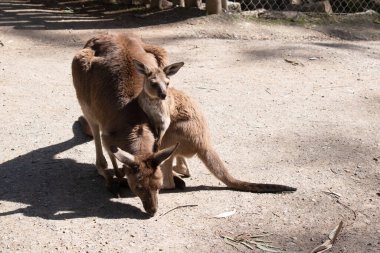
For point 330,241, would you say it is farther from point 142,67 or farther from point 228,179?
point 142,67

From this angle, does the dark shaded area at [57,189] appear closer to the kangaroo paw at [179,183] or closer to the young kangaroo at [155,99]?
the kangaroo paw at [179,183]

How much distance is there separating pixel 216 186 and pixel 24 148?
1503 mm

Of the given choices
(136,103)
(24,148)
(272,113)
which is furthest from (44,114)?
(272,113)

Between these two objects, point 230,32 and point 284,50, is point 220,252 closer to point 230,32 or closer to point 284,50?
point 284,50

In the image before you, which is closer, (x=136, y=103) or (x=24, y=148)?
(x=136, y=103)

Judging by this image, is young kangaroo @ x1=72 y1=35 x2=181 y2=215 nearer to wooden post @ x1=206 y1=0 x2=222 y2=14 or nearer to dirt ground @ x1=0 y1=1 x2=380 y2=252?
dirt ground @ x1=0 y1=1 x2=380 y2=252

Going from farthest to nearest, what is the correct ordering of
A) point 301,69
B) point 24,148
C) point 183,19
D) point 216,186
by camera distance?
point 183,19 → point 301,69 → point 24,148 → point 216,186

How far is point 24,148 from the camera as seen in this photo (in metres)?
4.56

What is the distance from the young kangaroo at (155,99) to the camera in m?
3.63

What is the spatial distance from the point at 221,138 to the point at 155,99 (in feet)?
4.02

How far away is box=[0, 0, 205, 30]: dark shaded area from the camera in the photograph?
25.2 feet

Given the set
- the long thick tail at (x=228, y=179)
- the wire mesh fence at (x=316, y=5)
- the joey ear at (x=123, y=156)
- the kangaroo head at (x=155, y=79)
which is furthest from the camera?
the wire mesh fence at (x=316, y=5)

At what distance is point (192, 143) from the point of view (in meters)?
3.91

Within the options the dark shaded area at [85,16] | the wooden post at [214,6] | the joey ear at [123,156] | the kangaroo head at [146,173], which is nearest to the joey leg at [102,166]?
the kangaroo head at [146,173]
